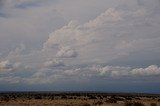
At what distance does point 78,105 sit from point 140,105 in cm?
1416

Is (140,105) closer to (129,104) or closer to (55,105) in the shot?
(129,104)

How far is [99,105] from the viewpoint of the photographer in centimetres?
6919

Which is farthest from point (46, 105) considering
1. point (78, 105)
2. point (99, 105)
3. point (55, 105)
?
point (99, 105)

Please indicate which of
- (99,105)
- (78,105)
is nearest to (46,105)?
(78,105)

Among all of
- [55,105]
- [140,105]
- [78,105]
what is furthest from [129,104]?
[55,105]

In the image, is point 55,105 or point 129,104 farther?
point 55,105

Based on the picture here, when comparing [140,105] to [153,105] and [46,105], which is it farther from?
[46,105]

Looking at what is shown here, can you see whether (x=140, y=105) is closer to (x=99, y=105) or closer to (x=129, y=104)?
(x=129, y=104)

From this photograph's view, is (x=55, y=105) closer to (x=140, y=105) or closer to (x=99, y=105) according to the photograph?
(x=99, y=105)

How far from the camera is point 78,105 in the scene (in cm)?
7400

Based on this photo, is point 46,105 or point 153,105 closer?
point 153,105

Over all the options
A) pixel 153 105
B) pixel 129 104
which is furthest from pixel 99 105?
pixel 153 105

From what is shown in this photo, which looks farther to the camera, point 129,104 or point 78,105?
point 78,105

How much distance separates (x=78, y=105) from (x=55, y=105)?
514 cm
